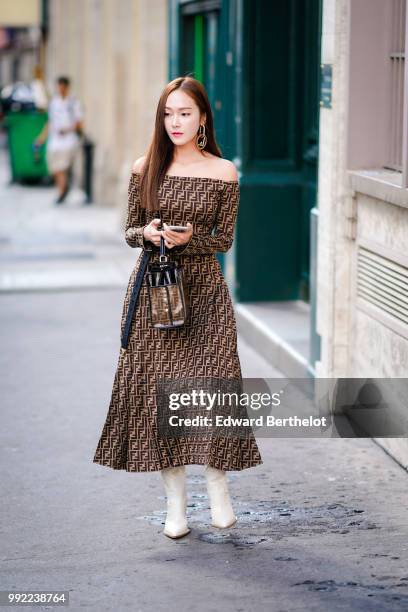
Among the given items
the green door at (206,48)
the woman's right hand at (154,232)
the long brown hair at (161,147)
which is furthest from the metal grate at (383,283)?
the green door at (206,48)

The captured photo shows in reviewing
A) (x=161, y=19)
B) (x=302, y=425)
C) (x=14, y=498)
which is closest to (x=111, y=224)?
(x=161, y=19)

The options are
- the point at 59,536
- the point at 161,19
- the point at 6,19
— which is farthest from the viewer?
the point at 6,19

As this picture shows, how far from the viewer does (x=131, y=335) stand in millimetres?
5738

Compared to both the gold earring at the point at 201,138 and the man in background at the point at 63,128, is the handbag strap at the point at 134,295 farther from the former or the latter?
the man in background at the point at 63,128

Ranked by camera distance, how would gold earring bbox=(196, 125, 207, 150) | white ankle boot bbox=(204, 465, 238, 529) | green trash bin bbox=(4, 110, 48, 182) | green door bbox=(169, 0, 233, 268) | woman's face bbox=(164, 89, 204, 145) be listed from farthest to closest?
1. green trash bin bbox=(4, 110, 48, 182)
2. green door bbox=(169, 0, 233, 268)
3. white ankle boot bbox=(204, 465, 238, 529)
4. gold earring bbox=(196, 125, 207, 150)
5. woman's face bbox=(164, 89, 204, 145)

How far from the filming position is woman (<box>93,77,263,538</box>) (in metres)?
5.66

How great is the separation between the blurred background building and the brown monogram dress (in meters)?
1.34

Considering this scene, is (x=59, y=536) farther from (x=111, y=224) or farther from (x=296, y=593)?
(x=111, y=224)

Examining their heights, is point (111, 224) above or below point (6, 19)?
below

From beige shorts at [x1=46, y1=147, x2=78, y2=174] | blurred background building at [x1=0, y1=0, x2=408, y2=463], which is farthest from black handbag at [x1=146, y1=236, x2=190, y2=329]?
beige shorts at [x1=46, y1=147, x2=78, y2=174]

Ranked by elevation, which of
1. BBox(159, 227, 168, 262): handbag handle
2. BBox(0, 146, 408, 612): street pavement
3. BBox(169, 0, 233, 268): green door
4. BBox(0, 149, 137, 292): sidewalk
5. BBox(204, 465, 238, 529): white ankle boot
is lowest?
BBox(0, 149, 137, 292): sidewalk

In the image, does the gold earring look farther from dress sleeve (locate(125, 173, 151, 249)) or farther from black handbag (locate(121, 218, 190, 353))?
black handbag (locate(121, 218, 190, 353))

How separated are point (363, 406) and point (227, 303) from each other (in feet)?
6.54

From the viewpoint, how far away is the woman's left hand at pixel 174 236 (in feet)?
18.0
